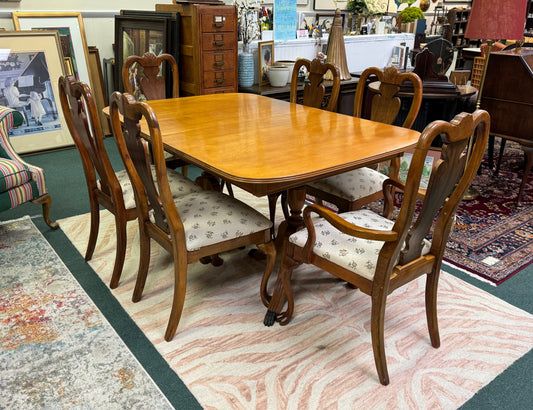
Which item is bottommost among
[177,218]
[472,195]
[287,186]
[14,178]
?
[472,195]

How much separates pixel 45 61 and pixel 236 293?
293 cm

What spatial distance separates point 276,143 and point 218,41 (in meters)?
2.06

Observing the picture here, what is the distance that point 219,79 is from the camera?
3.64 metres

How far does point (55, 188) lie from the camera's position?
10.8 feet

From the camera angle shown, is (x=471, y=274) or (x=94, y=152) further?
(x=471, y=274)

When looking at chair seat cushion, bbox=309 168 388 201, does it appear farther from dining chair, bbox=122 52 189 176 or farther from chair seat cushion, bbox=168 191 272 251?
dining chair, bbox=122 52 189 176

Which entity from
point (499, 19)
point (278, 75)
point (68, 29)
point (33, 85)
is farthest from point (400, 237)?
point (68, 29)

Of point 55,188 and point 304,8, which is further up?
point 304,8

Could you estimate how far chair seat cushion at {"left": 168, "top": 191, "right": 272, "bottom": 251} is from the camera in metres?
1.71

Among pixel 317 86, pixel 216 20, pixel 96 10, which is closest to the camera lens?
pixel 317 86

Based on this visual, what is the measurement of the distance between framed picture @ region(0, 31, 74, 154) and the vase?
5.12 ft

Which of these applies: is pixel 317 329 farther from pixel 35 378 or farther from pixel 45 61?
pixel 45 61

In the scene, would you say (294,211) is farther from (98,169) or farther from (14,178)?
(14,178)

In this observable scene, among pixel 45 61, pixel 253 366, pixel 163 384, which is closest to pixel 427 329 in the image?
pixel 253 366
